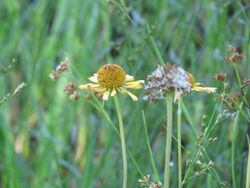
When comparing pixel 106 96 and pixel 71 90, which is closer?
pixel 106 96

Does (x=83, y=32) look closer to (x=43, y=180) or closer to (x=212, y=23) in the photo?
(x=212, y=23)

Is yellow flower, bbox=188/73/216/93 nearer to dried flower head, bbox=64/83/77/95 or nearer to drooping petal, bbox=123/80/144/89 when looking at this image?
drooping petal, bbox=123/80/144/89

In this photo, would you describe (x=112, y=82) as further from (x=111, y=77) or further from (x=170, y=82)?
(x=170, y=82)

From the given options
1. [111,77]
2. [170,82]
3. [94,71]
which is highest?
[94,71]

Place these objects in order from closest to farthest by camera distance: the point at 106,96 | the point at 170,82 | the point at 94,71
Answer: the point at 170,82 → the point at 106,96 → the point at 94,71

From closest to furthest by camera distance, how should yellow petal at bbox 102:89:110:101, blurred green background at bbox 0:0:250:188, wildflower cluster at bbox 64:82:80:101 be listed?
yellow petal at bbox 102:89:110:101 → wildflower cluster at bbox 64:82:80:101 → blurred green background at bbox 0:0:250:188

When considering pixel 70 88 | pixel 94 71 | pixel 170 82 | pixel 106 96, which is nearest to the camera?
pixel 170 82

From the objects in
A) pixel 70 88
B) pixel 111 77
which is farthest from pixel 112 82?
pixel 70 88

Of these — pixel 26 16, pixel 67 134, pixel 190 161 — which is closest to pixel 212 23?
pixel 67 134

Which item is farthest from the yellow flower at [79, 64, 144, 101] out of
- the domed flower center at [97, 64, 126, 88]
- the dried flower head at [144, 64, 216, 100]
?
the dried flower head at [144, 64, 216, 100]
